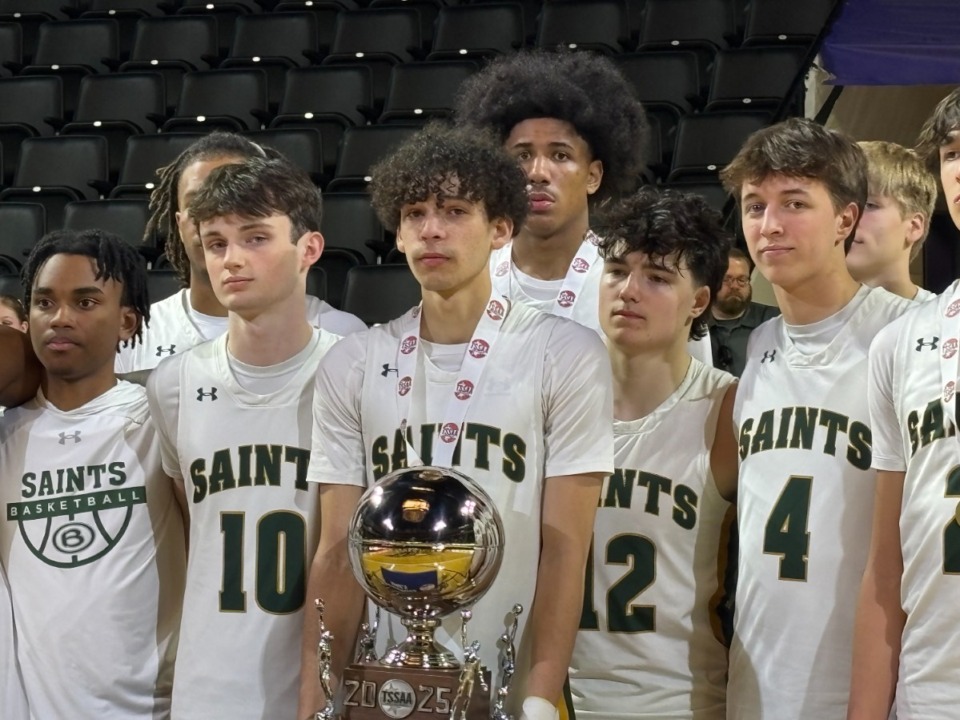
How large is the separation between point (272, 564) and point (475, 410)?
0.62m

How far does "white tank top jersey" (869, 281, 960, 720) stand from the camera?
Answer: 2.45m

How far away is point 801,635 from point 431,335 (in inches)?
40.5

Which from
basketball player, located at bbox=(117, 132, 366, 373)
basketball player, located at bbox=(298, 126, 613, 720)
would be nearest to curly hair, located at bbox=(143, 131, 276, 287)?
basketball player, located at bbox=(117, 132, 366, 373)

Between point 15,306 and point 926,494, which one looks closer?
point 926,494

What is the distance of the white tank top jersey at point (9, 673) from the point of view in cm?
318

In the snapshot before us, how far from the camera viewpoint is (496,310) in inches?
112

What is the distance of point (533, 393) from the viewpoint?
277 cm

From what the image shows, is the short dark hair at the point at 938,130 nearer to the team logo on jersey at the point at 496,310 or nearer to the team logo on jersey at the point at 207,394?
the team logo on jersey at the point at 496,310

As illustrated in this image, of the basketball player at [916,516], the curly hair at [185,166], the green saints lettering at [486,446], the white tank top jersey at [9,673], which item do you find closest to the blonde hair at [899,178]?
the basketball player at [916,516]

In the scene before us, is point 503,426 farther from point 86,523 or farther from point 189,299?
point 189,299

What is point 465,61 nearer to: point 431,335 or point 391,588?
point 431,335

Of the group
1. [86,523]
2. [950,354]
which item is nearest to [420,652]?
[950,354]

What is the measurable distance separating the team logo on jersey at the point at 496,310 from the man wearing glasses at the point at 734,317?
199cm

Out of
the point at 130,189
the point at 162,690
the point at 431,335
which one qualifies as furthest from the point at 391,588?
the point at 130,189
